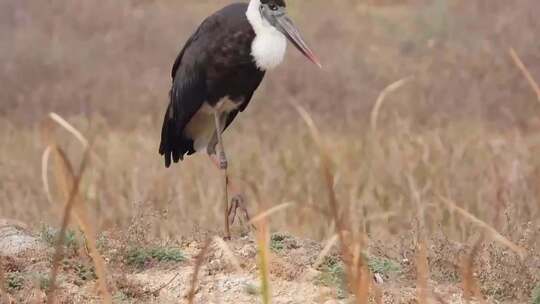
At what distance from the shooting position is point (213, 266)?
5.16m

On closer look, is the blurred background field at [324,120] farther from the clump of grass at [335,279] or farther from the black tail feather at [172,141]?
the black tail feather at [172,141]

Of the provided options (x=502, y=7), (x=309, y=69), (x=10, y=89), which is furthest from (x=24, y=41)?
(x=502, y=7)

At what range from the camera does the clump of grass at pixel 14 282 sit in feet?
15.8

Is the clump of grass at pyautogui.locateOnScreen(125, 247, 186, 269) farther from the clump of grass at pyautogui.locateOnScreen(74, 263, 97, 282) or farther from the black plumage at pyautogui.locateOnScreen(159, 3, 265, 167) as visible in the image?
the black plumage at pyautogui.locateOnScreen(159, 3, 265, 167)

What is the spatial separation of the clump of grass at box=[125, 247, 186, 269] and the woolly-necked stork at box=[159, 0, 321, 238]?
1.44 feet

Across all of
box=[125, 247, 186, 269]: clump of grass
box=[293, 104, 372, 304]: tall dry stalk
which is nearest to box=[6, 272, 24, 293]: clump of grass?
box=[125, 247, 186, 269]: clump of grass

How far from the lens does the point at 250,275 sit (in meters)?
5.11

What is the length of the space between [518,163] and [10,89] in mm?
8006

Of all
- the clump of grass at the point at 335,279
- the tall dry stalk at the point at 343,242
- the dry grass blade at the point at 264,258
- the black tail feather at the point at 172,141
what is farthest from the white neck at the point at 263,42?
the dry grass blade at the point at 264,258

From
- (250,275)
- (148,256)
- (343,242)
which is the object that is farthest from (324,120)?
(343,242)

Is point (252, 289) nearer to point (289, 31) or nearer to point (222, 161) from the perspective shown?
point (222, 161)

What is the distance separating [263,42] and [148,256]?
121cm

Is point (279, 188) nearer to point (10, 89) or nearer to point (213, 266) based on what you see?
point (213, 266)

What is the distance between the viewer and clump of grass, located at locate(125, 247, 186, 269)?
17.2 feet
